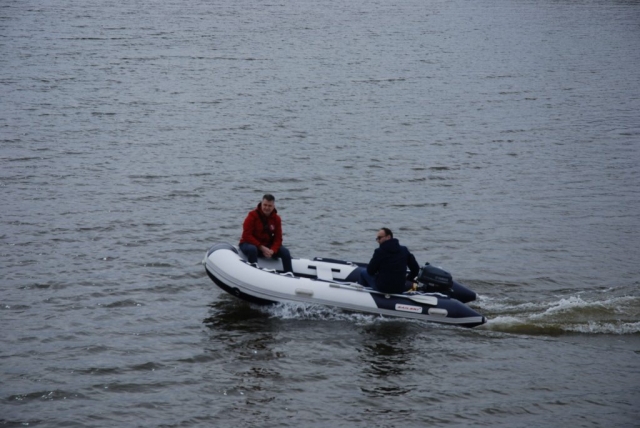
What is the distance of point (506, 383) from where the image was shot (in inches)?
483

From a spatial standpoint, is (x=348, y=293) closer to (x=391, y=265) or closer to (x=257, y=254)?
(x=391, y=265)

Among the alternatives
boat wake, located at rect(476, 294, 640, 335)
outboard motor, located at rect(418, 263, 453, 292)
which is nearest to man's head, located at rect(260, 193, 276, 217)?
outboard motor, located at rect(418, 263, 453, 292)

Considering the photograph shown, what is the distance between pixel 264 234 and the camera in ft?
49.4

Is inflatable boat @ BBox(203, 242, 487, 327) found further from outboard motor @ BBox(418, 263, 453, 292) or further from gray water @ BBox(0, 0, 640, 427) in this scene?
gray water @ BBox(0, 0, 640, 427)

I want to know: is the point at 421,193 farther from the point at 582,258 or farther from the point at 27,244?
the point at 27,244

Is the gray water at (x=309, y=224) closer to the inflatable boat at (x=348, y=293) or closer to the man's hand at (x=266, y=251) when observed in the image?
the inflatable boat at (x=348, y=293)

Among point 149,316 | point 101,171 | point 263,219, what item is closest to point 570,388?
point 263,219

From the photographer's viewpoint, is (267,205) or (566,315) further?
(267,205)

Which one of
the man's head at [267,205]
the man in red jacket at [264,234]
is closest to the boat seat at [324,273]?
the man in red jacket at [264,234]

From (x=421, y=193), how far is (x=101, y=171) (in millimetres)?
9326

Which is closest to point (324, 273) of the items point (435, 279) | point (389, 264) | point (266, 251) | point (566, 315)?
point (266, 251)

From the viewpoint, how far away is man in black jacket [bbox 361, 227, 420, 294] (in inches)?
549

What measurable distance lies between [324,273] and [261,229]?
149 centimetres

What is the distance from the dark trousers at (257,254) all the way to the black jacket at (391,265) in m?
1.67
